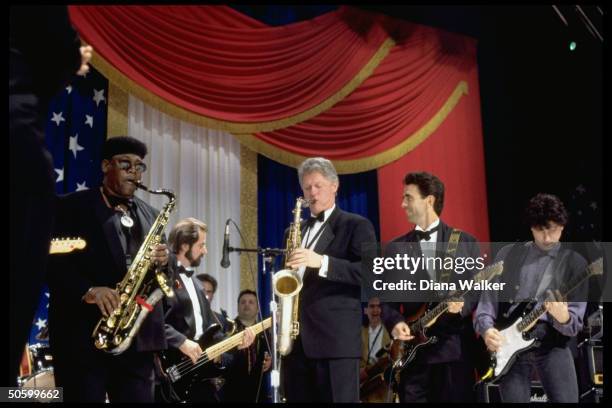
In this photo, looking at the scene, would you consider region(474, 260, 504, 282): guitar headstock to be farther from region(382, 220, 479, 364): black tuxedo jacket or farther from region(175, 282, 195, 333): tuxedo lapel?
region(175, 282, 195, 333): tuxedo lapel

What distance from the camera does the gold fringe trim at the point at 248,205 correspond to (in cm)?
683

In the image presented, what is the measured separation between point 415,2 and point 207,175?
283 centimetres

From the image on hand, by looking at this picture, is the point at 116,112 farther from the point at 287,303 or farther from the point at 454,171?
the point at 454,171

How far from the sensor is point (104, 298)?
3170mm

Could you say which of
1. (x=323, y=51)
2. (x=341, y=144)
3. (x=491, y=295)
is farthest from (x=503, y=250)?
(x=323, y=51)

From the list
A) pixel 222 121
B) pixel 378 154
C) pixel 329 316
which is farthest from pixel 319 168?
pixel 378 154

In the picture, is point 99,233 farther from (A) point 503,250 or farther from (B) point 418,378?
(A) point 503,250

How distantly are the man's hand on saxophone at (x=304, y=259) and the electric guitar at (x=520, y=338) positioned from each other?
141cm

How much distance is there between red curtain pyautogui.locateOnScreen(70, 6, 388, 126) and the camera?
581 cm

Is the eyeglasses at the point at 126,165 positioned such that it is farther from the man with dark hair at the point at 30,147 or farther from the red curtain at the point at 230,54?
the red curtain at the point at 230,54

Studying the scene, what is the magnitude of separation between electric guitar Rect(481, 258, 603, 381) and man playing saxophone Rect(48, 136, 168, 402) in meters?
2.19

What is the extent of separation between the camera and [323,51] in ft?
22.5

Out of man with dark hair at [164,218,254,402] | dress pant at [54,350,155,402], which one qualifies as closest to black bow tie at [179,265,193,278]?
man with dark hair at [164,218,254,402]

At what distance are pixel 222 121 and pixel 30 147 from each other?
14.2 ft
